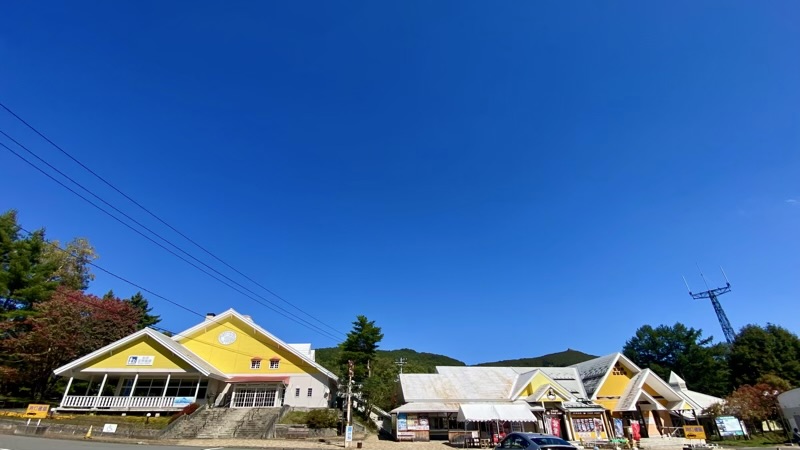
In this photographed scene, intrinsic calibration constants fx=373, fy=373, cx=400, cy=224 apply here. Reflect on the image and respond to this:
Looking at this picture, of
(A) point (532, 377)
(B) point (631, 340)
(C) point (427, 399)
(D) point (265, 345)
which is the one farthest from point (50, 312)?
(B) point (631, 340)

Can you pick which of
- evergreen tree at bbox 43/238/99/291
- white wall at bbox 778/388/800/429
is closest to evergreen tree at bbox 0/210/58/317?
evergreen tree at bbox 43/238/99/291

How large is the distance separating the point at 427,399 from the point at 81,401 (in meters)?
24.3

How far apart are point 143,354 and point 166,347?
2031 millimetres

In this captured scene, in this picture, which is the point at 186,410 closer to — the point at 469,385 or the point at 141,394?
the point at 141,394

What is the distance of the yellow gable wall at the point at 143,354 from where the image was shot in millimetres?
28062

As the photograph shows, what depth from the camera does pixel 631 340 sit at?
64625 millimetres

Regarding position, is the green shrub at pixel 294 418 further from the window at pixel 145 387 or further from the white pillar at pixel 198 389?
the window at pixel 145 387

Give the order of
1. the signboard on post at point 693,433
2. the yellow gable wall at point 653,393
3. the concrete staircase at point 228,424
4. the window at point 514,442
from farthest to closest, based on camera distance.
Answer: the yellow gable wall at point 653,393, the signboard on post at point 693,433, the concrete staircase at point 228,424, the window at point 514,442

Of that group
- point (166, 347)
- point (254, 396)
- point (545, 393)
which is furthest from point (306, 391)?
point (545, 393)

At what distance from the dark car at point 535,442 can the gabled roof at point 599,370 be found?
2095 centimetres

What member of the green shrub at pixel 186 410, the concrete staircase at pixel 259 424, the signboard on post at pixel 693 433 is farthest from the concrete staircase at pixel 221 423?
the signboard on post at pixel 693 433

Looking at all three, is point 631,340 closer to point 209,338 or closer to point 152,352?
point 209,338

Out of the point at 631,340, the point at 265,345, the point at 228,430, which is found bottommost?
the point at 228,430

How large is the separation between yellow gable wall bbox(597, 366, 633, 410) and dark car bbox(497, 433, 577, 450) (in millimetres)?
21465
